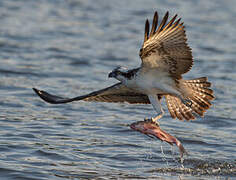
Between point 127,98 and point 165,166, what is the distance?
1214mm

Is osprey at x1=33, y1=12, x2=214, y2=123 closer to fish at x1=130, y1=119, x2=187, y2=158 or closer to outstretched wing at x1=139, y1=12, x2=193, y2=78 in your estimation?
outstretched wing at x1=139, y1=12, x2=193, y2=78

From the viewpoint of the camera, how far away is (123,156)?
783 cm

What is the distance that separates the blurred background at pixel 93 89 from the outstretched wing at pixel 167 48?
1.42 metres

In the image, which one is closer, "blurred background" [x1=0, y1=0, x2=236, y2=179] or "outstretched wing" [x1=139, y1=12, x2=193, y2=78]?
"outstretched wing" [x1=139, y1=12, x2=193, y2=78]

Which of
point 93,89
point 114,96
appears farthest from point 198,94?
point 93,89

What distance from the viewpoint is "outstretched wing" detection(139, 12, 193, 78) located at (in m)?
6.51

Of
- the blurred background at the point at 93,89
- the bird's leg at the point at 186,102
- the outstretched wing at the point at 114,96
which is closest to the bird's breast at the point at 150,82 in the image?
the bird's leg at the point at 186,102

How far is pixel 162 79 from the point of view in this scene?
724 cm

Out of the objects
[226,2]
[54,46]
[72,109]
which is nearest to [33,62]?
[54,46]

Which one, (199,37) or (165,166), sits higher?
(199,37)

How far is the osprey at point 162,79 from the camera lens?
21.7 feet

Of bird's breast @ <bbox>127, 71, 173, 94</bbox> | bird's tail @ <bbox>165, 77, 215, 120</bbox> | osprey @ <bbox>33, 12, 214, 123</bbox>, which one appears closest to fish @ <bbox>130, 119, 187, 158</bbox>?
osprey @ <bbox>33, 12, 214, 123</bbox>

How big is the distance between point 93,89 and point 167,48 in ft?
16.6

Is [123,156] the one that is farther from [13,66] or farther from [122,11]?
[122,11]
